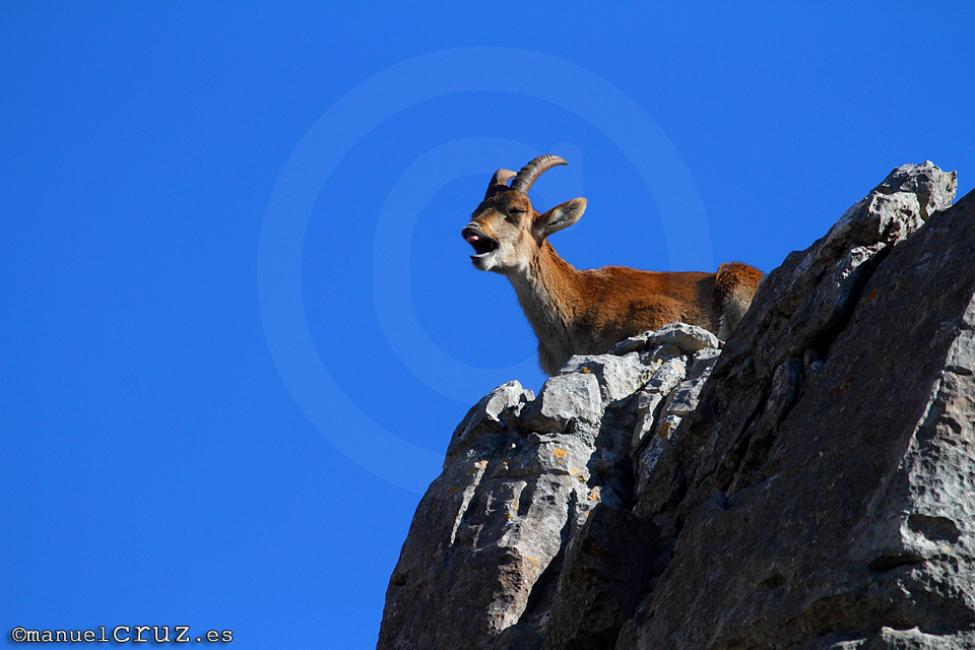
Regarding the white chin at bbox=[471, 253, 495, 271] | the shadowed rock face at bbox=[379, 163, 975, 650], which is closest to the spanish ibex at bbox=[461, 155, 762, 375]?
the white chin at bbox=[471, 253, 495, 271]

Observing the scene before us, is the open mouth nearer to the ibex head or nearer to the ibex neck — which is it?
the ibex head

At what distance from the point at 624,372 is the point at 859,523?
5.34 metres

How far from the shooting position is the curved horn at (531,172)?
65.5ft

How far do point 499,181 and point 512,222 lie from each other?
124cm

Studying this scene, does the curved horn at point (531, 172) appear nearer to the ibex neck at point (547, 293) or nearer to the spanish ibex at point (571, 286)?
the spanish ibex at point (571, 286)

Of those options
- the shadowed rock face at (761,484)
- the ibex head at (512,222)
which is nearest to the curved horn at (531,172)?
the ibex head at (512,222)

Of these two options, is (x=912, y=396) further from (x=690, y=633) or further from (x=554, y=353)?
(x=554, y=353)

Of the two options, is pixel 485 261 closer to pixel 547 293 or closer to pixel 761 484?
pixel 547 293

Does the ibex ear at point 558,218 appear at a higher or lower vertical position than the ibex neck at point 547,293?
higher

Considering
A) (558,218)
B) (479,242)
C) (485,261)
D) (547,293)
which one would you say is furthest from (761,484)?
(558,218)

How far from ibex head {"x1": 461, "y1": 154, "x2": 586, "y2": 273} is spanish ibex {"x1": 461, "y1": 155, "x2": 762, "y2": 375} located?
0.01 meters

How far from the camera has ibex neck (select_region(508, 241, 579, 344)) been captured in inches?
709

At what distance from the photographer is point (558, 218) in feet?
65.4

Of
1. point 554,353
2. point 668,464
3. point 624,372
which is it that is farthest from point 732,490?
point 554,353
